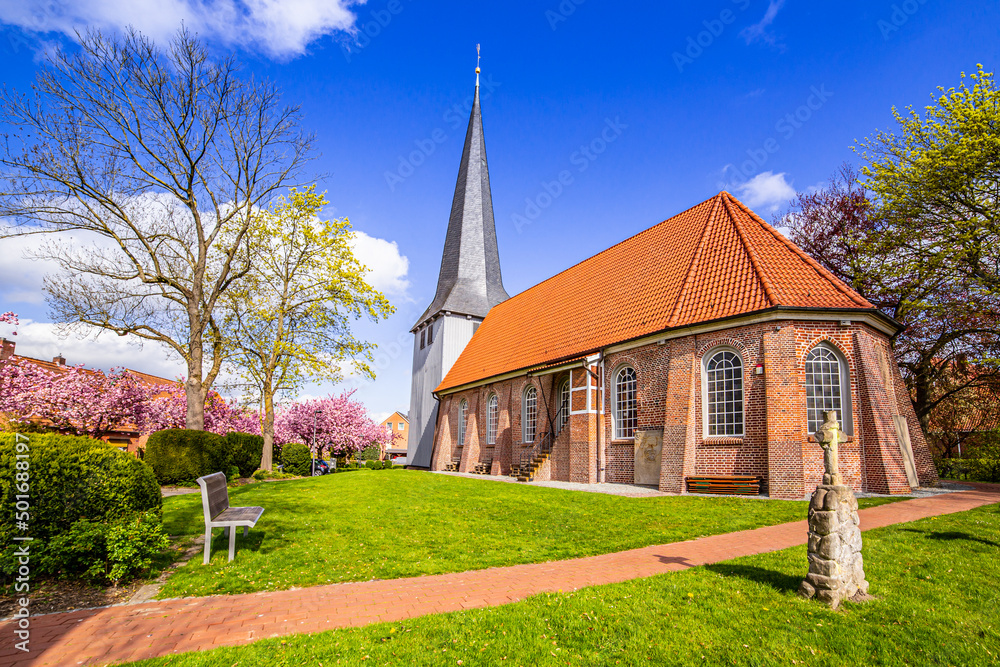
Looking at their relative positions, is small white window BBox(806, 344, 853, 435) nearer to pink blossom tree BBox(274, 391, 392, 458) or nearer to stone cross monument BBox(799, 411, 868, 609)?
stone cross monument BBox(799, 411, 868, 609)

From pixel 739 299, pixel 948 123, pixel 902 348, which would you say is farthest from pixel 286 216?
pixel 902 348


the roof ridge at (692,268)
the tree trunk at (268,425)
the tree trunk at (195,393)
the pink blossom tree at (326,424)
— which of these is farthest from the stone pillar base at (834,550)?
the pink blossom tree at (326,424)

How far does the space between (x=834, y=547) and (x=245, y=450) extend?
973 inches

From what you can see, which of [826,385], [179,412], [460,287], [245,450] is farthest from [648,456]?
[179,412]

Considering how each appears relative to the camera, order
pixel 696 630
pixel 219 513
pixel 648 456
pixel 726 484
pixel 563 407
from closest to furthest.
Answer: pixel 696 630
pixel 219 513
pixel 726 484
pixel 648 456
pixel 563 407

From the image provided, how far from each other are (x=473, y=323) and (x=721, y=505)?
2582 centimetres

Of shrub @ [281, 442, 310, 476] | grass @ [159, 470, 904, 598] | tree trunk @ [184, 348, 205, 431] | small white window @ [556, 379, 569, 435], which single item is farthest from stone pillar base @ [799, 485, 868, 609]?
shrub @ [281, 442, 310, 476]

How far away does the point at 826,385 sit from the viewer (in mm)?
15180

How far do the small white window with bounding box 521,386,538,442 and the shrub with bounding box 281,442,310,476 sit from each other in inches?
694

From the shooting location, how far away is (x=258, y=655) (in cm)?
416

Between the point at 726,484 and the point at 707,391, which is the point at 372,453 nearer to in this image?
the point at 707,391

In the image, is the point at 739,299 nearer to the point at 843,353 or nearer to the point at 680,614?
the point at 843,353

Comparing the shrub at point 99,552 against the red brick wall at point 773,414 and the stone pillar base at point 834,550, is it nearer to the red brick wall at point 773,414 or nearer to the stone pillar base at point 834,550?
the stone pillar base at point 834,550

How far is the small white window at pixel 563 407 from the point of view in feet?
72.1
